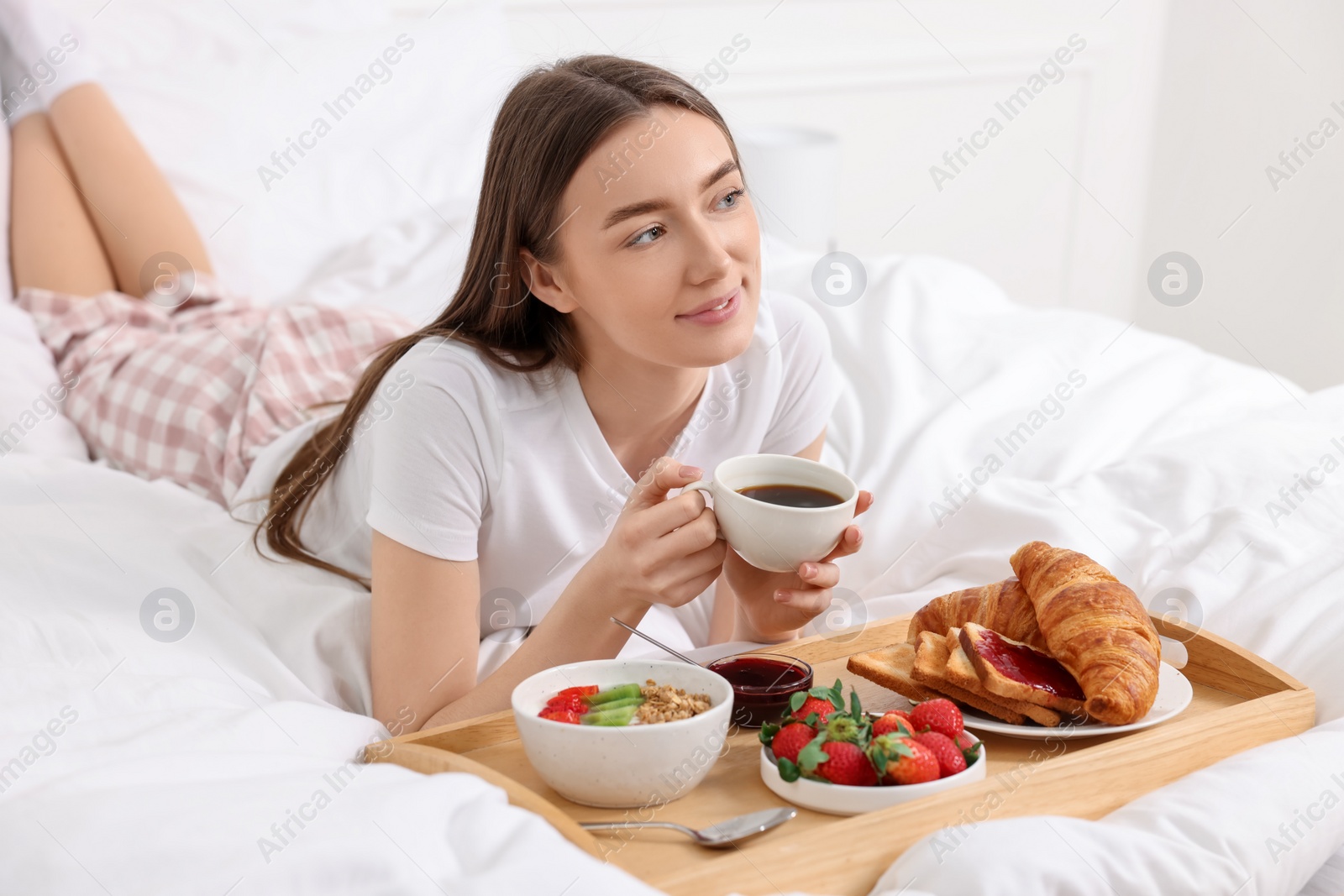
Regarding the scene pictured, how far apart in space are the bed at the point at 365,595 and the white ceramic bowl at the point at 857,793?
5cm

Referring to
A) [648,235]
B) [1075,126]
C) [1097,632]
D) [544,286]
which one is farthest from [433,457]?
[1075,126]

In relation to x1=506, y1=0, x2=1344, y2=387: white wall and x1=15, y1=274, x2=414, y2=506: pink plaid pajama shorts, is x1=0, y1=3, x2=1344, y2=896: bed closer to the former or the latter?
x1=15, y1=274, x2=414, y2=506: pink plaid pajama shorts

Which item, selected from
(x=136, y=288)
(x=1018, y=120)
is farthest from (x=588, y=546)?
(x=1018, y=120)

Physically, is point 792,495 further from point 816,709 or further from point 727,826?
point 727,826

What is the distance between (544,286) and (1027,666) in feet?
2.12

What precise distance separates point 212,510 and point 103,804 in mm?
833

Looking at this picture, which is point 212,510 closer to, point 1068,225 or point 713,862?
point 713,862

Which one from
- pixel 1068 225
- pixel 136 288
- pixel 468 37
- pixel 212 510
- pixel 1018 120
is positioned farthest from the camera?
pixel 1068 225

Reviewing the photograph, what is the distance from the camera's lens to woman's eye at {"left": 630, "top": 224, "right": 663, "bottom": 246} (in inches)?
45.5

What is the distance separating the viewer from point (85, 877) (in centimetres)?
75

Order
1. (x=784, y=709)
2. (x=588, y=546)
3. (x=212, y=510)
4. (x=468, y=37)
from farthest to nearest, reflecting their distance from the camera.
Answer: (x=468, y=37) < (x=212, y=510) < (x=588, y=546) < (x=784, y=709)

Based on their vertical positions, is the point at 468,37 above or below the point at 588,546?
above

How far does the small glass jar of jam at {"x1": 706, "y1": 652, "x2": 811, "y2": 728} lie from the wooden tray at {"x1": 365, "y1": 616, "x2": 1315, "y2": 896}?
0.02 meters

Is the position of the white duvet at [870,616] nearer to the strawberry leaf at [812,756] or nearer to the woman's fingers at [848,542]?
the strawberry leaf at [812,756]
